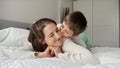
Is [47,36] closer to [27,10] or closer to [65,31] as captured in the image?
[65,31]

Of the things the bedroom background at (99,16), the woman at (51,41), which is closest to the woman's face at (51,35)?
the woman at (51,41)

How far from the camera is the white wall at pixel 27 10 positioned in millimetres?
2066

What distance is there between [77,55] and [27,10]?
1655mm

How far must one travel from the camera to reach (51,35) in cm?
94

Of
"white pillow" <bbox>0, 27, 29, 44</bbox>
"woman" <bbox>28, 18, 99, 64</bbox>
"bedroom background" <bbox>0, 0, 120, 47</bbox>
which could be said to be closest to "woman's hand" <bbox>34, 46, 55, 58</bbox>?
"woman" <bbox>28, 18, 99, 64</bbox>

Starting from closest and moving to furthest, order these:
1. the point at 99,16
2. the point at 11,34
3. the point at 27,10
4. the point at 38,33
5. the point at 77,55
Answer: the point at 77,55
the point at 38,33
the point at 11,34
the point at 27,10
the point at 99,16

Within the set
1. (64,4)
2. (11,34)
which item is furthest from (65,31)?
(64,4)

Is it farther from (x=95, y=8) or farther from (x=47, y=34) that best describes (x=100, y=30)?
(x=47, y=34)

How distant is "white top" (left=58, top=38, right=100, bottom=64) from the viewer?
2.73ft

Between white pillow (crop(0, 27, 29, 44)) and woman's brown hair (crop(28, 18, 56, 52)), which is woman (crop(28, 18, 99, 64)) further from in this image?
white pillow (crop(0, 27, 29, 44))

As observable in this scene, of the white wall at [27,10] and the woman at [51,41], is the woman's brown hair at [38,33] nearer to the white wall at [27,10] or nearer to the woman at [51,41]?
the woman at [51,41]

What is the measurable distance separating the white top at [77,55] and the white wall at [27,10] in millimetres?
1203

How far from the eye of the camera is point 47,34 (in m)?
0.94

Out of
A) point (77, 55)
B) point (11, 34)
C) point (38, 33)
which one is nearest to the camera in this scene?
point (77, 55)
